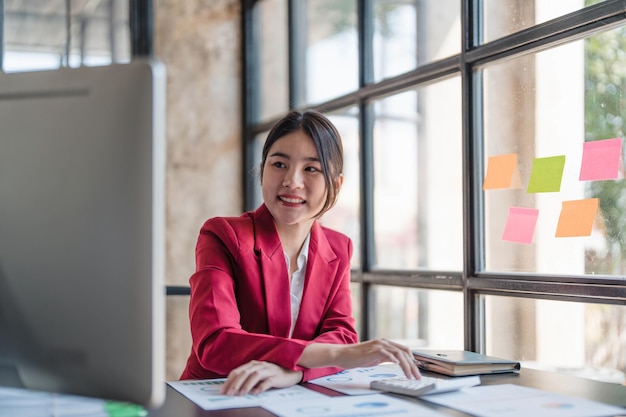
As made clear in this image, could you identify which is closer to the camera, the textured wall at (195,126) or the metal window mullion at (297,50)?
the metal window mullion at (297,50)

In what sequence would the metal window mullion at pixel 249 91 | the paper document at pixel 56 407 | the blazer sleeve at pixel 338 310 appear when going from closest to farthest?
the paper document at pixel 56 407
the blazer sleeve at pixel 338 310
the metal window mullion at pixel 249 91

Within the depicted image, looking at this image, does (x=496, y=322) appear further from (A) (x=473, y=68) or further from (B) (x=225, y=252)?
(B) (x=225, y=252)

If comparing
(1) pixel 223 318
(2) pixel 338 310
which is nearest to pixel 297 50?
(2) pixel 338 310

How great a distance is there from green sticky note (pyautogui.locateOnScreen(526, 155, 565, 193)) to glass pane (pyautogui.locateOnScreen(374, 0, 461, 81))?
579 millimetres

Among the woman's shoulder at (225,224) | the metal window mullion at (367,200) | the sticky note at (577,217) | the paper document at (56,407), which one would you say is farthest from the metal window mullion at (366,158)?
the paper document at (56,407)

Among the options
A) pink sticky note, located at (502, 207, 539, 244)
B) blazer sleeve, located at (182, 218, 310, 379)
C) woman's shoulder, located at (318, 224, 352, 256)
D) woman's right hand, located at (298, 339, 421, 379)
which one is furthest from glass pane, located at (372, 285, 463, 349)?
woman's right hand, located at (298, 339, 421, 379)

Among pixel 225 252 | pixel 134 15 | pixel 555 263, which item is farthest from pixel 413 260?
pixel 134 15

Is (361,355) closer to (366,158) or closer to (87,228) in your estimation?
(87,228)

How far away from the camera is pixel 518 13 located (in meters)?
2.20

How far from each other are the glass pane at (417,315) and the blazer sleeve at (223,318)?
106 centimetres

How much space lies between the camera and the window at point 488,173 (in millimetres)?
1931

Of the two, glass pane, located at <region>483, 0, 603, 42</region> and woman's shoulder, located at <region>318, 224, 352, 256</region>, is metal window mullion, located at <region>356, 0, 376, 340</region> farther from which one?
woman's shoulder, located at <region>318, 224, 352, 256</region>

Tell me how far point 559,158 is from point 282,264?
2.72ft

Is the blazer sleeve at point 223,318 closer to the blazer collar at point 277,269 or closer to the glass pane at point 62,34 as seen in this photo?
the blazer collar at point 277,269
